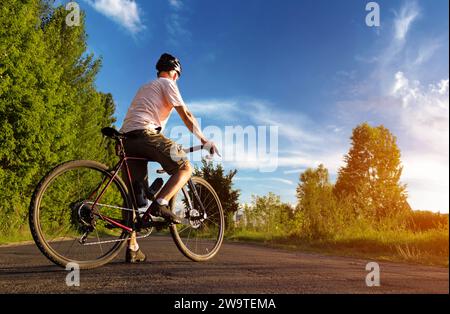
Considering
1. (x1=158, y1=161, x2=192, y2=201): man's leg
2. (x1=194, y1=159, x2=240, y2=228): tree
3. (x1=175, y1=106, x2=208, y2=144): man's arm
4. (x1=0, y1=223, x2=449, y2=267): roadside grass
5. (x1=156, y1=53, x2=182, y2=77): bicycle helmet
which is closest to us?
(x1=158, y1=161, x2=192, y2=201): man's leg

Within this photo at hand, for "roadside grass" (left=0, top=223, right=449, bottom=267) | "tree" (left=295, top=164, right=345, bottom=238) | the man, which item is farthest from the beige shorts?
"tree" (left=295, top=164, right=345, bottom=238)

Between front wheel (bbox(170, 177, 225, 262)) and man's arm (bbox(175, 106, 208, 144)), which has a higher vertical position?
man's arm (bbox(175, 106, 208, 144))

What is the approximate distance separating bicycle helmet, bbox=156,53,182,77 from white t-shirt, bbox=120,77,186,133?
22 centimetres

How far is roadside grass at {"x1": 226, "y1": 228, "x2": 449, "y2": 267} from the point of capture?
340 inches

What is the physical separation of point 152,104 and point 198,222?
1.66 metres

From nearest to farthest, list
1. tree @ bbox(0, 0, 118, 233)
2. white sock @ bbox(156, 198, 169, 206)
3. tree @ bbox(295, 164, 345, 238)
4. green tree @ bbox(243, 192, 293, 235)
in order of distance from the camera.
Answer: white sock @ bbox(156, 198, 169, 206) → tree @ bbox(295, 164, 345, 238) → tree @ bbox(0, 0, 118, 233) → green tree @ bbox(243, 192, 293, 235)

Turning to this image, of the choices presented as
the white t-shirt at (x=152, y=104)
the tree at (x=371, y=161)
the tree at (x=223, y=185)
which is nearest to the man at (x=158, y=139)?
the white t-shirt at (x=152, y=104)

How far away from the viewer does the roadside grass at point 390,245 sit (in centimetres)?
864

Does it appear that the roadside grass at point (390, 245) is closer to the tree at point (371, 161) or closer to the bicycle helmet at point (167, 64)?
the bicycle helmet at point (167, 64)

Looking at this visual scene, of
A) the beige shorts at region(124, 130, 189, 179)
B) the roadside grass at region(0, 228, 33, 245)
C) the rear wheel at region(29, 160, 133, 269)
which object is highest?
the beige shorts at region(124, 130, 189, 179)

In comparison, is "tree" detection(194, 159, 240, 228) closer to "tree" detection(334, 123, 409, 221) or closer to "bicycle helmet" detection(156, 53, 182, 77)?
"tree" detection(334, 123, 409, 221)

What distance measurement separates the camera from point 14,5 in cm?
1592
